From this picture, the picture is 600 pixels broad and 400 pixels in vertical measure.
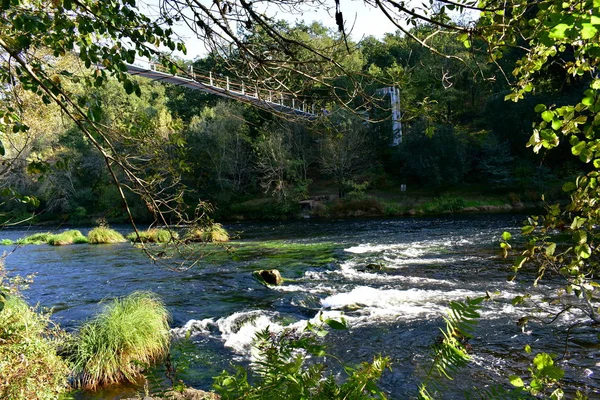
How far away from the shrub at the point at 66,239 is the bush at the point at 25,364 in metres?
19.8

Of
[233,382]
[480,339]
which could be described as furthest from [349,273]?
[233,382]

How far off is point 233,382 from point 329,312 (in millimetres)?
6786

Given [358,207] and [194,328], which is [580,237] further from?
[358,207]

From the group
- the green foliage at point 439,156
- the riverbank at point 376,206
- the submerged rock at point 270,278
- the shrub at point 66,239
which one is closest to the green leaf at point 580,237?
the submerged rock at point 270,278

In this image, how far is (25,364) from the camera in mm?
3629

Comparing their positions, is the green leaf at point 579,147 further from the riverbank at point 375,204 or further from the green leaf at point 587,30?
the riverbank at point 375,204

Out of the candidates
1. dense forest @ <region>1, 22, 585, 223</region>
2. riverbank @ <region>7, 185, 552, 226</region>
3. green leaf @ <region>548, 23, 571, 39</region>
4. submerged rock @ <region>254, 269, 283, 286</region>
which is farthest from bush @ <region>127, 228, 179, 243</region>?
dense forest @ <region>1, 22, 585, 223</region>

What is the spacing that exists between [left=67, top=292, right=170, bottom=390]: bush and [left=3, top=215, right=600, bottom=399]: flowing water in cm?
58

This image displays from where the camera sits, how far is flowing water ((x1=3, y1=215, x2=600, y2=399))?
20.8ft

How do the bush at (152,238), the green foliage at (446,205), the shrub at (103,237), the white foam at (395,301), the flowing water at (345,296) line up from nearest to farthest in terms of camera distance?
1. the bush at (152,238)
2. the flowing water at (345,296)
3. the white foam at (395,301)
4. the shrub at (103,237)
5. the green foliage at (446,205)

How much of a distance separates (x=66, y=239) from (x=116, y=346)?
61.6 feet

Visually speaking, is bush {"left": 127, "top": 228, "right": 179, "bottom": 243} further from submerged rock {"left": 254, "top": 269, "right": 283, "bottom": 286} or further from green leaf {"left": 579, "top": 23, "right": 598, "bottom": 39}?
submerged rock {"left": 254, "top": 269, "right": 283, "bottom": 286}

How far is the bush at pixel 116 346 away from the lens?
19.3ft

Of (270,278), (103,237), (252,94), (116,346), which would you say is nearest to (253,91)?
(252,94)
